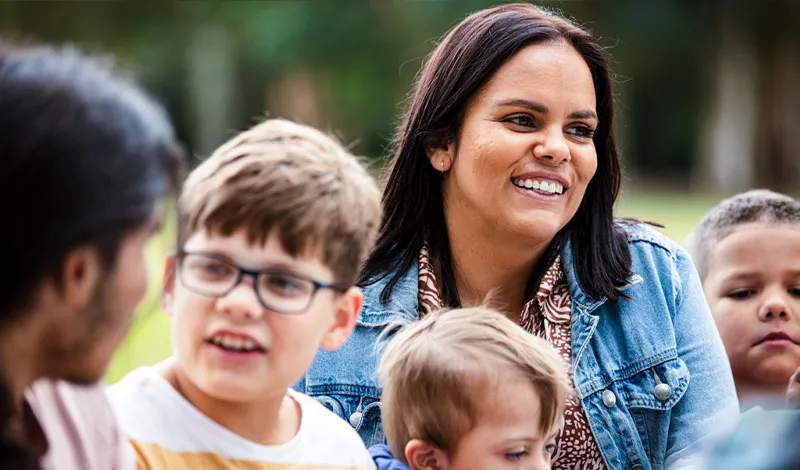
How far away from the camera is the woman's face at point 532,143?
2988 millimetres

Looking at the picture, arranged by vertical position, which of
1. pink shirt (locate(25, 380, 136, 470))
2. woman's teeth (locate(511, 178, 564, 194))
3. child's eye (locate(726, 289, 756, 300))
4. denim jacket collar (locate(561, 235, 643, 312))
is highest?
child's eye (locate(726, 289, 756, 300))

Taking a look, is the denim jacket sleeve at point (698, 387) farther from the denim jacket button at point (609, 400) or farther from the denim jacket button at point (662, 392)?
the denim jacket button at point (609, 400)

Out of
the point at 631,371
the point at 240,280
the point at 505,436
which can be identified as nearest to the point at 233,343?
the point at 240,280

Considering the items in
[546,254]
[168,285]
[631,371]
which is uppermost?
[546,254]

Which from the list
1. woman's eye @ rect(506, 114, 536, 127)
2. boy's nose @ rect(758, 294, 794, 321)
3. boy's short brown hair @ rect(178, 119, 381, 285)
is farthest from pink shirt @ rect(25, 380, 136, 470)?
boy's nose @ rect(758, 294, 794, 321)

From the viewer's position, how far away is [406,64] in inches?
1033

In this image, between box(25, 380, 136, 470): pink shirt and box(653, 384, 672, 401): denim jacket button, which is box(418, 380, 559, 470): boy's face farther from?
box(25, 380, 136, 470): pink shirt

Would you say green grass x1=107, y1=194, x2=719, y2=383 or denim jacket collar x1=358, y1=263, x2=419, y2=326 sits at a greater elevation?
green grass x1=107, y1=194, x2=719, y2=383

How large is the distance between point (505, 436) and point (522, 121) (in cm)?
102

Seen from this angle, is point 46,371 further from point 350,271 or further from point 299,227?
point 350,271

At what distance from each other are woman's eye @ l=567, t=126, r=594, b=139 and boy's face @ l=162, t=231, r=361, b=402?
1.20 m

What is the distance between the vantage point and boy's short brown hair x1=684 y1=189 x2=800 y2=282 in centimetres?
341

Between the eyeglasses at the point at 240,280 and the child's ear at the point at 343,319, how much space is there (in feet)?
0.53

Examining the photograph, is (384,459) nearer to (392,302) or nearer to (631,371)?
(392,302)
